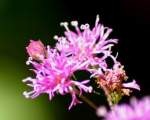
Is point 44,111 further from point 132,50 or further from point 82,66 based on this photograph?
point 82,66

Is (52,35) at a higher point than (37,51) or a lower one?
higher

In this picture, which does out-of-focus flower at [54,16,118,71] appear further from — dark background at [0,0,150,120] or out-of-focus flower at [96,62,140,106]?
dark background at [0,0,150,120]

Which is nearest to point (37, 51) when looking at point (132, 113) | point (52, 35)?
point (132, 113)

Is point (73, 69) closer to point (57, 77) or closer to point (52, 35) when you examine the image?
point (57, 77)

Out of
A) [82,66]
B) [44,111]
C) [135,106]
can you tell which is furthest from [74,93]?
[44,111]

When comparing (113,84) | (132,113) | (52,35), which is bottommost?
(132,113)

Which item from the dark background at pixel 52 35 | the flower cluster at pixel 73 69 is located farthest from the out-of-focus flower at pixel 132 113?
the dark background at pixel 52 35

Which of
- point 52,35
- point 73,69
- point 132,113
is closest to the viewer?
point 132,113

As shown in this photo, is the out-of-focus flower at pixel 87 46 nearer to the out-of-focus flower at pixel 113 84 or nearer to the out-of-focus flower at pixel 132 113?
the out-of-focus flower at pixel 113 84
